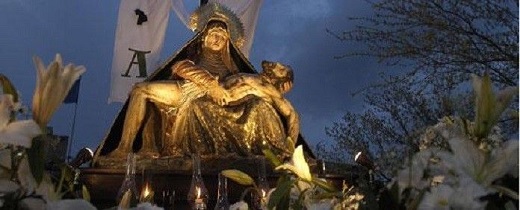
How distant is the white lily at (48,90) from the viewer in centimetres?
88

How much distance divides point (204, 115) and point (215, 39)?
774 millimetres

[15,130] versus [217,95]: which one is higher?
[217,95]

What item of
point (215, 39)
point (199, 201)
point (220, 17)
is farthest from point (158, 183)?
point (220, 17)

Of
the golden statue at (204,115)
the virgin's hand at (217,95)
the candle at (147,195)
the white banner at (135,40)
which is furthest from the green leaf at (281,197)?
the white banner at (135,40)

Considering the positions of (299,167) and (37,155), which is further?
(299,167)

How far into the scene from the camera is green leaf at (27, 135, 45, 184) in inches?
33.4

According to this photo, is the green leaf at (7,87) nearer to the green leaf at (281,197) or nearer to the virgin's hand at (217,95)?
the green leaf at (281,197)

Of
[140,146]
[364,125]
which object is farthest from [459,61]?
[364,125]

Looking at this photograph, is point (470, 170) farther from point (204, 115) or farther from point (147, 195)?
point (204, 115)

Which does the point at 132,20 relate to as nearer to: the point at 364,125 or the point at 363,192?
the point at 364,125

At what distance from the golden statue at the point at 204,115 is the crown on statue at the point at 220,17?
580 millimetres

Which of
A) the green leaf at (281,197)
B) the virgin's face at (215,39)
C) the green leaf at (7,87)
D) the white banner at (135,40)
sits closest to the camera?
the green leaf at (7,87)

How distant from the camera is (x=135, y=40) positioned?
678 centimetres

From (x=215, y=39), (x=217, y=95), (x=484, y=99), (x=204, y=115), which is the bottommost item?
(x=484, y=99)
